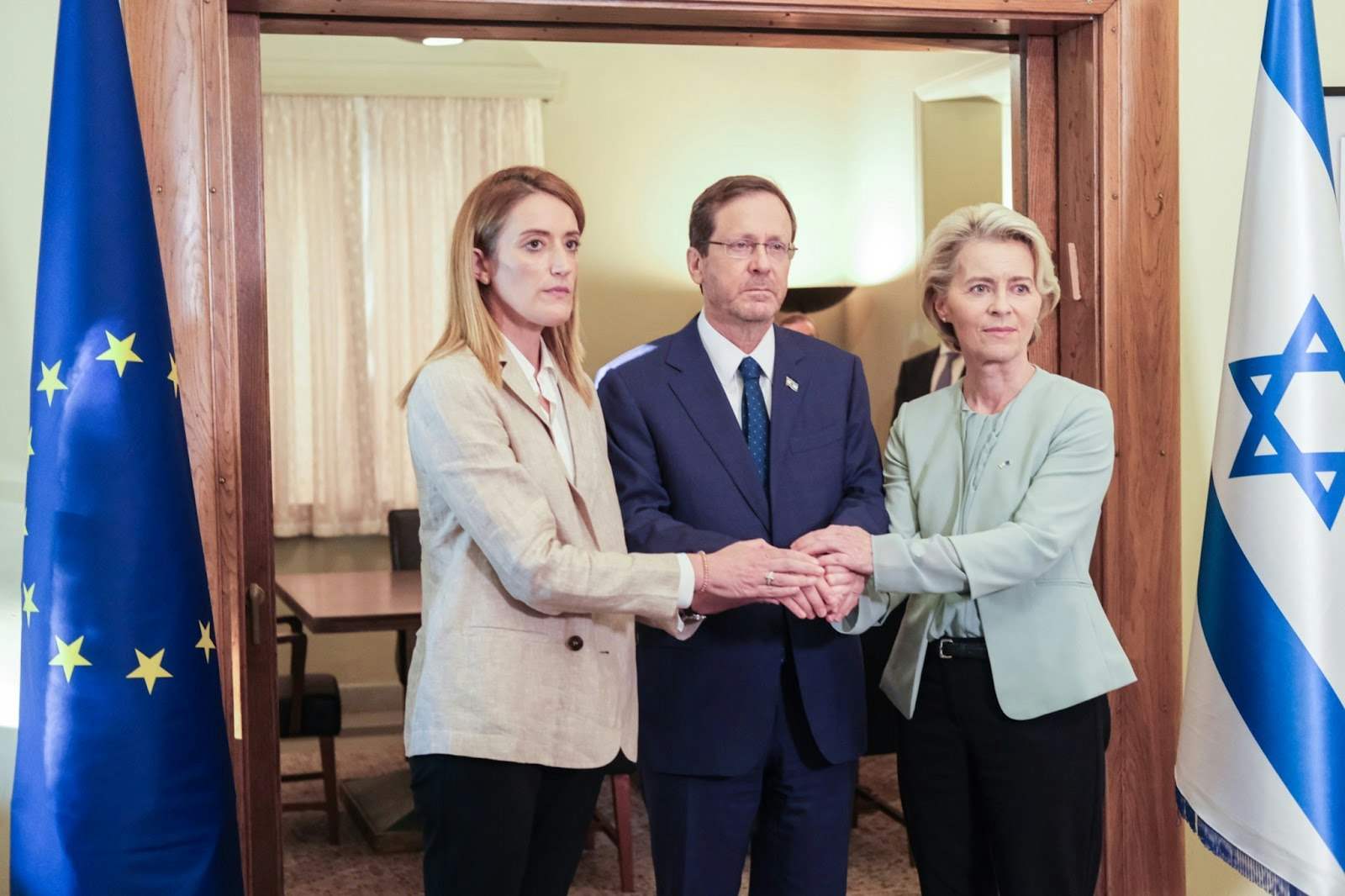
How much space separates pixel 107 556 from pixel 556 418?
67cm

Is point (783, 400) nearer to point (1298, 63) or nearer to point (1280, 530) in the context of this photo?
point (1280, 530)

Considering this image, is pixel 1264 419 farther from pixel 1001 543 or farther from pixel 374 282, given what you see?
pixel 374 282

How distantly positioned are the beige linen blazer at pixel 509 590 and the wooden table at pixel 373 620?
75.0 inches

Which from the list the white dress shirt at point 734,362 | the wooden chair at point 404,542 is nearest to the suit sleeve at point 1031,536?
Answer: the white dress shirt at point 734,362

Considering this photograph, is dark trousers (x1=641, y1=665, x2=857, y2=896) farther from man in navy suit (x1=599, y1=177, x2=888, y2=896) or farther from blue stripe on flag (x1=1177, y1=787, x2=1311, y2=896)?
blue stripe on flag (x1=1177, y1=787, x2=1311, y2=896)

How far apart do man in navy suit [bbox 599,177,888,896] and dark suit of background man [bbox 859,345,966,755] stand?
104 centimetres

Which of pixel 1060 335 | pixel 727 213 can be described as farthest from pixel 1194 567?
pixel 727 213

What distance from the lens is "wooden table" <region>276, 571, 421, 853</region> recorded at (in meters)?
3.83

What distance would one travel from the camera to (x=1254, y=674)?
7.25 ft

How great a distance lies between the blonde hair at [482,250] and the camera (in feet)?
6.44

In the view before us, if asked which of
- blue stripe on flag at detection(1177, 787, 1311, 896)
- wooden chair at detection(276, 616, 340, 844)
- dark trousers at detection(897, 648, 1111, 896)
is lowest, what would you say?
wooden chair at detection(276, 616, 340, 844)

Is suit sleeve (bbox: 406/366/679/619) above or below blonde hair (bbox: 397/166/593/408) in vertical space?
below

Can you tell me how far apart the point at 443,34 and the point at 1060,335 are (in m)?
1.39

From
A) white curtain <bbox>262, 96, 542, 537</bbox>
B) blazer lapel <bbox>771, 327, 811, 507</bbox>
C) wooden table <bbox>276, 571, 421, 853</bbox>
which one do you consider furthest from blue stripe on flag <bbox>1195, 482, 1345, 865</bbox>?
white curtain <bbox>262, 96, 542, 537</bbox>
